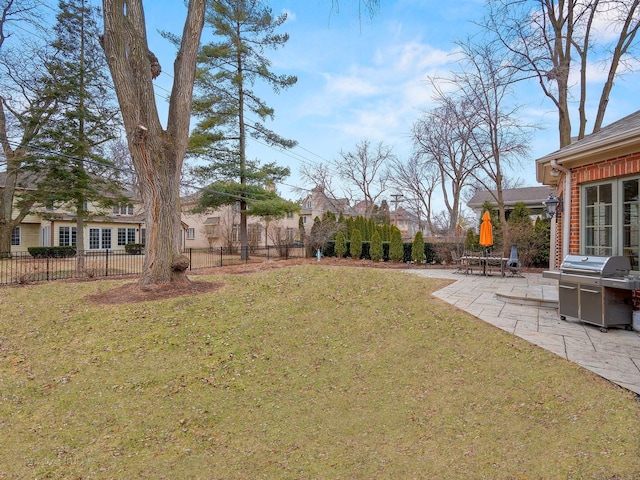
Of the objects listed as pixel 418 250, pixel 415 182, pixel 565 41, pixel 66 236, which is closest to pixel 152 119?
pixel 418 250

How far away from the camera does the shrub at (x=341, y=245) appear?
18297mm

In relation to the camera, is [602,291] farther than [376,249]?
No

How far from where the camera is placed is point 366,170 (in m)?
30.5

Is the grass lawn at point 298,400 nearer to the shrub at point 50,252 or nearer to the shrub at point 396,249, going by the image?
the shrub at point 396,249

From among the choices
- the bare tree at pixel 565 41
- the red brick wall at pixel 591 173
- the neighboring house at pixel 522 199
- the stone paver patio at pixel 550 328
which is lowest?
the stone paver patio at pixel 550 328

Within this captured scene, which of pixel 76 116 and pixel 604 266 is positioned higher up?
pixel 76 116

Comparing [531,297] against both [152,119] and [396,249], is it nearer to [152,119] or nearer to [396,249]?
[152,119]

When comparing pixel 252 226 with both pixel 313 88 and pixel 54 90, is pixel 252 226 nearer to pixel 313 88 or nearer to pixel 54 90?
pixel 313 88

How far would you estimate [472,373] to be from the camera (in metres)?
3.78

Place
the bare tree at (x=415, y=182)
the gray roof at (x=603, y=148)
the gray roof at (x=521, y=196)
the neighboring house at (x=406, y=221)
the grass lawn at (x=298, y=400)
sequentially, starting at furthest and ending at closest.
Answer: the neighboring house at (x=406, y=221) → the bare tree at (x=415, y=182) → the gray roof at (x=521, y=196) → the gray roof at (x=603, y=148) → the grass lawn at (x=298, y=400)

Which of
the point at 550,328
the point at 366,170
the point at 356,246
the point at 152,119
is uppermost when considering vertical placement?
the point at 366,170

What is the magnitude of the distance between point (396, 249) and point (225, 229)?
15.5m

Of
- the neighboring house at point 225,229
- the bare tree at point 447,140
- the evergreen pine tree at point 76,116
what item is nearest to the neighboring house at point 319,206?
the neighboring house at point 225,229

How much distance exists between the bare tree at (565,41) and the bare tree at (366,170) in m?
16.5
